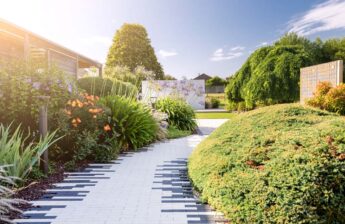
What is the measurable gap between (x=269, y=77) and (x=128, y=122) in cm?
1318

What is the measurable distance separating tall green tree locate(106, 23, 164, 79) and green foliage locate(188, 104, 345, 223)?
2724 cm

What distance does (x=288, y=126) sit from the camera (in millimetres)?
3486

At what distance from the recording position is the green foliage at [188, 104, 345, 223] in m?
2.27

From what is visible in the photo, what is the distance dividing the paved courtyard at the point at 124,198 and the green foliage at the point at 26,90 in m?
1.08

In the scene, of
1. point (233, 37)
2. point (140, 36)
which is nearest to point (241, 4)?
point (233, 37)

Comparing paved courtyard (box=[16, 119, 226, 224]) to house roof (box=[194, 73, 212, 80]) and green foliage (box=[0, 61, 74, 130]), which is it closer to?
green foliage (box=[0, 61, 74, 130])

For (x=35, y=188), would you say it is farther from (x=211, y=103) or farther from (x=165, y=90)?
(x=211, y=103)

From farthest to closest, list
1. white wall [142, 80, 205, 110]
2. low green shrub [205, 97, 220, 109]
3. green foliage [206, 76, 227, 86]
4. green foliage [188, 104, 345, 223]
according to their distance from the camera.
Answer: green foliage [206, 76, 227, 86]
low green shrub [205, 97, 220, 109]
white wall [142, 80, 205, 110]
green foliage [188, 104, 345, 223]

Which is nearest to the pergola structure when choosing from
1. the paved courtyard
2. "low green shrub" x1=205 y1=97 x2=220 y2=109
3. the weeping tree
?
the paved courtyard

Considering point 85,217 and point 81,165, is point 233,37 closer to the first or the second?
point 81,165

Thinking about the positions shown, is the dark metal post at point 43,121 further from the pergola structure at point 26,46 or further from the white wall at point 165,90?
the white wall at point 165,90

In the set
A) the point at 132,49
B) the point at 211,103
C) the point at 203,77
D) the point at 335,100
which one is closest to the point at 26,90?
the point at 335,100

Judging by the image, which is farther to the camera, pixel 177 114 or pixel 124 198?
pixel 177 114

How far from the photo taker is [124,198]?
329 cm
